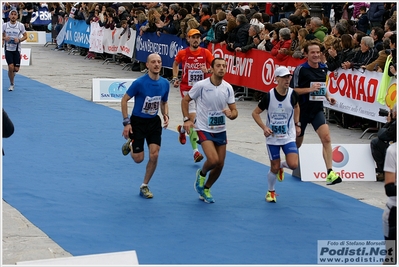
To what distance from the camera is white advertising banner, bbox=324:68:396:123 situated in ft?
50.2

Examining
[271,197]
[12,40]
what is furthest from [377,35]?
[12,40]

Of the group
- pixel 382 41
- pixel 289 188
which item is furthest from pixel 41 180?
pixel 382 41

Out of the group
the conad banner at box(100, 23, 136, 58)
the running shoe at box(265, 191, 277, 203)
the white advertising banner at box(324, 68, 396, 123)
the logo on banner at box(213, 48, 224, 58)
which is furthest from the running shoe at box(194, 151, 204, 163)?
the conad banner at box(100, 23, 136, 58)

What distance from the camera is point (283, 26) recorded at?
19203 mm

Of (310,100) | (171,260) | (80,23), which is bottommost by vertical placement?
(80,23)

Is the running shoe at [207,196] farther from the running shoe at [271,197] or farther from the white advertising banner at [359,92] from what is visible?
the white advertising banner at [359,92]

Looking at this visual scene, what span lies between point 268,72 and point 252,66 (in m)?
0.90

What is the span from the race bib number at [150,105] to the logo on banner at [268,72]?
25.8 ft

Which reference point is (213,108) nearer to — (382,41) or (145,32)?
(382,41)

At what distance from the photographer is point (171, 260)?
28.8ft

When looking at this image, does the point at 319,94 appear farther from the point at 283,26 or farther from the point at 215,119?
the point at 283,26

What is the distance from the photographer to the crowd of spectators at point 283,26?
16.4 metres

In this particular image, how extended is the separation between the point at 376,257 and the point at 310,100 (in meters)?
3.92

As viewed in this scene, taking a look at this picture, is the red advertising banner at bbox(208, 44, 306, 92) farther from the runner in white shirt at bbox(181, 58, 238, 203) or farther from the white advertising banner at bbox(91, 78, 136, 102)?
the runner in white shirt at bbox(181, 58, 238, 203)
